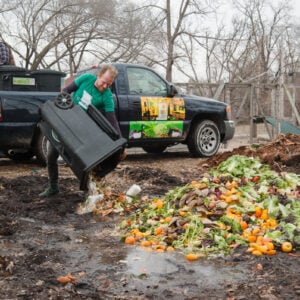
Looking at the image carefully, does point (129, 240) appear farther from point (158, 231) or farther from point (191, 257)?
point (191, 257)

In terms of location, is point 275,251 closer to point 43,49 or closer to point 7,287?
point 7,287

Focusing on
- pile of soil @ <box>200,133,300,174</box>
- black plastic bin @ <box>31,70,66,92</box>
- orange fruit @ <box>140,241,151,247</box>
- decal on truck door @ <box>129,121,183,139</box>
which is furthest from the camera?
decal on truck door @ <box>129,121,183,139</box>

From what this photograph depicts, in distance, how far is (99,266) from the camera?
3.96 metres

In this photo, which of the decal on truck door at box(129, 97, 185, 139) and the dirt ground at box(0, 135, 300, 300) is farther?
the decal on truck door at box(129, 97, 185, 139)

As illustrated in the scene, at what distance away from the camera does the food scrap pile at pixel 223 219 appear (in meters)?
4.32

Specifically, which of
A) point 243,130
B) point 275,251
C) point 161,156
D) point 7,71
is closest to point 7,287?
point 275,251

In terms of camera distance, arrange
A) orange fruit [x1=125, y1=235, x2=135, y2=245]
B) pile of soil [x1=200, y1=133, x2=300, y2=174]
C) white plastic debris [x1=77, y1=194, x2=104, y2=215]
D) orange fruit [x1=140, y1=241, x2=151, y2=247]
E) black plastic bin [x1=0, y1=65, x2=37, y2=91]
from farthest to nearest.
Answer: black plastic bin [x1=0, y1=65, x2=37, y2=91] → pile of soil [x1=200, y1=133, x2=300, y2=174] → white plastic debris [x1=77, y1=194, x2=104, y2=215] → orange fruit [x1=125, y1=235, x2=135, y2=245] → orange fruit [x1=140, y1=241, x2=151, y2=247]

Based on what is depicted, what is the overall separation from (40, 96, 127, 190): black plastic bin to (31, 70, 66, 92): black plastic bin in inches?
144

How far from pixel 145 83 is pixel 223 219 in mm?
6211

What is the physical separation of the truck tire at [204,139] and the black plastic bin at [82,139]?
5342mm

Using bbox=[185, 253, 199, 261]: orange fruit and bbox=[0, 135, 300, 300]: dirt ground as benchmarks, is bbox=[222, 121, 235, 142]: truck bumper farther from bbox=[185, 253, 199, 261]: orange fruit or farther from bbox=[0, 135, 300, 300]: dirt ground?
bbox=[185, 253, 199, 261]: orange fruit

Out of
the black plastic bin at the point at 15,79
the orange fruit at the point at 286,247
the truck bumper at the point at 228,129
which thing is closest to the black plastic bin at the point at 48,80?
the black plastic bin at the point at 15,79

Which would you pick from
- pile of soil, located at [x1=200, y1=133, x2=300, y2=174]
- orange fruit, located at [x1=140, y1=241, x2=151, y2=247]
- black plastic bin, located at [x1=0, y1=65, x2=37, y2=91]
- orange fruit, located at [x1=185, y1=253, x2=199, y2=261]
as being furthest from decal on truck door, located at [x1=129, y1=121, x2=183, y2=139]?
orange fruit, located at [x1=185, y1=253, x2=199, y2=261]

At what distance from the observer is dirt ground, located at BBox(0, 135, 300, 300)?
332 cm
